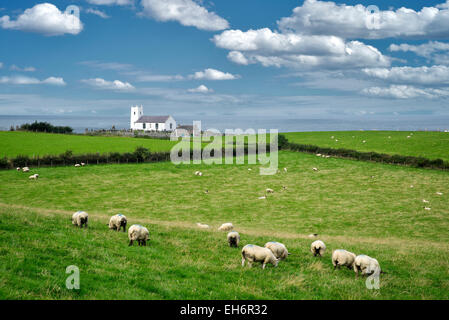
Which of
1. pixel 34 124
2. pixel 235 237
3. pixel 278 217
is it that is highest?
pixel 34 124

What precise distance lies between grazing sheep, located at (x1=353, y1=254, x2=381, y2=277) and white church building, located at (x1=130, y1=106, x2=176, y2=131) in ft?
420

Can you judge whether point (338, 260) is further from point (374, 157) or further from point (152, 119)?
point (152, 119)

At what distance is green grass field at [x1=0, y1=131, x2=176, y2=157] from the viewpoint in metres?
70.2

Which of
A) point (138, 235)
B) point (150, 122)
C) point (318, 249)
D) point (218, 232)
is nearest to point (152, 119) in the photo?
point (150, 122)

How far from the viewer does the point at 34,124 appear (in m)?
105

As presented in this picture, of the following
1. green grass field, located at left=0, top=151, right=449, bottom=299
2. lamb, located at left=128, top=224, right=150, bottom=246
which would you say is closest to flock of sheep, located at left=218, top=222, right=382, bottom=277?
green grass field, located at left=0, top=151, right=449, bottom=299

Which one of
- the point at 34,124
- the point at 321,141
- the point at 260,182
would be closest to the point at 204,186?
the point at 260,182

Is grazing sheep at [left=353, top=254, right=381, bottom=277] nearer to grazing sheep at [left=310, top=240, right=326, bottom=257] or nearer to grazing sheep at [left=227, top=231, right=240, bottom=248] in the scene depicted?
grazing sheep at [left=310, top=240, right=326, bottom=257]

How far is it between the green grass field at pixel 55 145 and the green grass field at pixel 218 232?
545 inches

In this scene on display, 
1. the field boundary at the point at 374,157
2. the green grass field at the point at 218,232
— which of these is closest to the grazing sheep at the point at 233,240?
the green grass field at the point at 218,232
